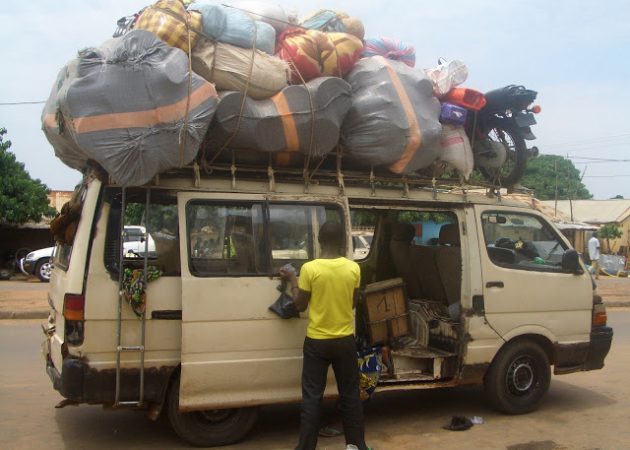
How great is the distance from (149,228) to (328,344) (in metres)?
1.49

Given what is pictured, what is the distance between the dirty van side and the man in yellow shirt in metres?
0.34

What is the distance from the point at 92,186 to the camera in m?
4.42

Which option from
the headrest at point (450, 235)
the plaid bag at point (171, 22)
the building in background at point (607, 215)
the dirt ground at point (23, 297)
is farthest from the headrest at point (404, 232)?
the building in background at point (607, 215)

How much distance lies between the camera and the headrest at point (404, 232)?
658cm

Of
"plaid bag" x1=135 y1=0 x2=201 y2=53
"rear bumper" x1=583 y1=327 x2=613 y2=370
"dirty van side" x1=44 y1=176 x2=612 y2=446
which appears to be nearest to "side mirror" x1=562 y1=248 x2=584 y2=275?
"dirty van side" x1=44 y1=176 x2=612 y2=446

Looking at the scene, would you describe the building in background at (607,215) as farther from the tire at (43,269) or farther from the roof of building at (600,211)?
the tire at (43,269)

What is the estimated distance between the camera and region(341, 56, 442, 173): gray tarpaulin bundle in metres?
4.91

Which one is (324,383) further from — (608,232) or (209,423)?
(608,232)

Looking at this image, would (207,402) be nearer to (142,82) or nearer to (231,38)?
(142,82)

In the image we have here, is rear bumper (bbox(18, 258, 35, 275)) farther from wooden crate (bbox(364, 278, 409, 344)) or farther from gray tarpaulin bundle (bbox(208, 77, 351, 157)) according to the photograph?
gray tarpaulin bundle (bbox(208, 77, 351, 157))

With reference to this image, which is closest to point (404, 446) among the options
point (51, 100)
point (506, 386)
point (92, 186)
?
point (506, 386)

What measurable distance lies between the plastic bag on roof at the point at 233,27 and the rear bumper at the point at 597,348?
152 inches

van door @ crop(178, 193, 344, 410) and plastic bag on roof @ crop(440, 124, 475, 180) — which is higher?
plastic bag on roof @ crop(440, 124, 475, 180)

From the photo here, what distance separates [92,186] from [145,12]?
1.26 meters
